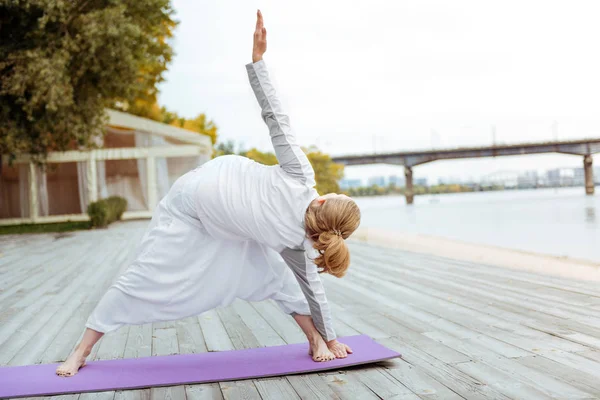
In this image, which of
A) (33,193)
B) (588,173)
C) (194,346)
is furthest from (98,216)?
(588,173)

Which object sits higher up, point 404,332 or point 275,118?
point 275,118

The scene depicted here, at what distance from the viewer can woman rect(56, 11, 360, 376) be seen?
2518mm

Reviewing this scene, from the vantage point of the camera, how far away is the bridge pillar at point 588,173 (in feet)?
140

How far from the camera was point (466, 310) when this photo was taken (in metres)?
3.85

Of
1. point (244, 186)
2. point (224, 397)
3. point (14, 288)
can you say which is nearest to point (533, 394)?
point (224, 397)

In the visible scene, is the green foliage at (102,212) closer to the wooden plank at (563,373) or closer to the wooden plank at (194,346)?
the wooden plank at (194,346)

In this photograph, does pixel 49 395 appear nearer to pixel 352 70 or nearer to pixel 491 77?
pixel 352 70

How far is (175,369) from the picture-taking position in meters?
2.68

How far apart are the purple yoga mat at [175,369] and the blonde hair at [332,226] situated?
1.67ft

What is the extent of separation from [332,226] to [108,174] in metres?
17.5

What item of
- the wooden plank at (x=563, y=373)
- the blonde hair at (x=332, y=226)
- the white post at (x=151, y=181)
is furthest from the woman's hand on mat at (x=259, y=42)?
the white post at (x=151, y=181)

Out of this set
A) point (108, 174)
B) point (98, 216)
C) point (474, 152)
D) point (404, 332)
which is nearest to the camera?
point (404, 332)

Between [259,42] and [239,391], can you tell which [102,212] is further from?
[239,391]

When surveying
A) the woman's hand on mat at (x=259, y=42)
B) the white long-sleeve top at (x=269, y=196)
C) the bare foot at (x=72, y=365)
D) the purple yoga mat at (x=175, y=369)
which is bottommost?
the purple yoga mat at (x=175, y=369)
